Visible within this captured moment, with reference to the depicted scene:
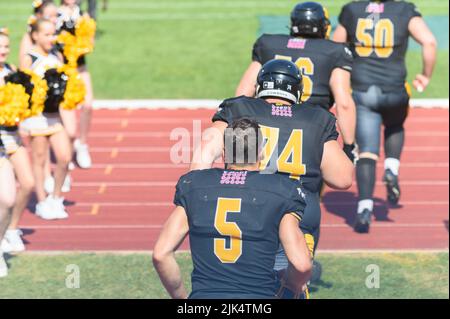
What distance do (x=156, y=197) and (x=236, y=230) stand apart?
256 inches

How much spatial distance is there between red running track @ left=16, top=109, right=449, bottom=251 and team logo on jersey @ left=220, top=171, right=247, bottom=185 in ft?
15.3

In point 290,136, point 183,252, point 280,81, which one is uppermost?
point 280,81

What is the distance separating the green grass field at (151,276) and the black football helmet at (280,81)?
94.3 inches

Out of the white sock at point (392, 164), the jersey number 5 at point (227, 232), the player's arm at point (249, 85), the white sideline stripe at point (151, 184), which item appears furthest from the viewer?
the white sideline stripe at point (151, 184)

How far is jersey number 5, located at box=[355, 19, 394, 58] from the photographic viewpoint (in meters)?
10.6

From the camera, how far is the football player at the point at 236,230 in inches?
211

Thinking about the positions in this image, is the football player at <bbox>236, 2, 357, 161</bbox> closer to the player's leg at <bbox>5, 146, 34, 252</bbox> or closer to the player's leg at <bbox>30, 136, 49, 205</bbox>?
the player's leg at <bbox>5, 146, 34, 252</bbox>

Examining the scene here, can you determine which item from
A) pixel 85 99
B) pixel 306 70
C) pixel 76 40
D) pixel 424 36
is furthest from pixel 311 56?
pixel 85 99

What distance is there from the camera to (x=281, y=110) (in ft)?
21.6

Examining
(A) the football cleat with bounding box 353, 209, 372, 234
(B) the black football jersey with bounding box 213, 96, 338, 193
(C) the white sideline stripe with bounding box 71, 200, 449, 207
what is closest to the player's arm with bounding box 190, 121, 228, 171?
(B) the black football jersey with bounding box 213, 96, 338, 193

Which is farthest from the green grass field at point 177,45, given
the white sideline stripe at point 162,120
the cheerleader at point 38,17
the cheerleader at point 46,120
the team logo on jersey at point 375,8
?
the team logo on jersey at point 375,8

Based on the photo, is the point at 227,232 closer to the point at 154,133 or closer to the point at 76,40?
the point at 76,40

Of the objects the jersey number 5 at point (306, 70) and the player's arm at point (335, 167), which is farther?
the jersey number 5 at point (306, 70)

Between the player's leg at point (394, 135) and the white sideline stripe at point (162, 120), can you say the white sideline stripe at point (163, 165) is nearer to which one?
→ the player's leg at point (394, 135)
